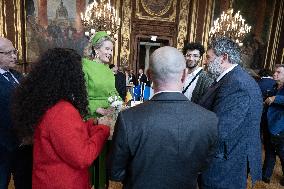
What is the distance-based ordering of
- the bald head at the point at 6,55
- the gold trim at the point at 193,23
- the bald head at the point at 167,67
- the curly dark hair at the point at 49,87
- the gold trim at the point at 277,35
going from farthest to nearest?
1. the gold trim at the point at 277,35
2. the gold trim at the point at 193,23
3. the bald head at the point at 6,55
4. the curly dark hair at the point at 49,87
5. the bald head at the point at 167,67

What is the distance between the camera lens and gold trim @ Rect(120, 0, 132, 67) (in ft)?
34.0

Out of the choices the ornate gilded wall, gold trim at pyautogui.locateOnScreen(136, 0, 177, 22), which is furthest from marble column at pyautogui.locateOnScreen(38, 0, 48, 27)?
gold trim at pyautogui.locateOnScreen(136, 0, 177, 22)

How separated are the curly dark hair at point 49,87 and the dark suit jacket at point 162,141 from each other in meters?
0.37

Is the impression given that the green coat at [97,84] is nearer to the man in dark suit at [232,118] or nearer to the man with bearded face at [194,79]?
the man in dark suit at [232,118]

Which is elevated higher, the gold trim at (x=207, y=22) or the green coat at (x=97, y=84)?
the gold trim at (x=207, y=22)

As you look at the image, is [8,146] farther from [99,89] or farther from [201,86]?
[201,86]

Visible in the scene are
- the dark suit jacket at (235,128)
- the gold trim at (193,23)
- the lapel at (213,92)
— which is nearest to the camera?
the dark suit jacket at (235,128)

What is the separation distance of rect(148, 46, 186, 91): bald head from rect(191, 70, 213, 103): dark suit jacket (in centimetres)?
166

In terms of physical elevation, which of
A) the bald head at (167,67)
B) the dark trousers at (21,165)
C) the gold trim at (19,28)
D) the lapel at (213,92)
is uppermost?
the gold trim at (19,28)

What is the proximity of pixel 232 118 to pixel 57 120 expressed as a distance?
1234mm

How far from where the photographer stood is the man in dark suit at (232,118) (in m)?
1.90

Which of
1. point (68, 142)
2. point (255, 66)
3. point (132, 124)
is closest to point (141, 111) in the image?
point (132, 124)

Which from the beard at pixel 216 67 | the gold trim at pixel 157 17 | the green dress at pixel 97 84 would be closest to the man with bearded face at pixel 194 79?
the beard at pixel 216 67

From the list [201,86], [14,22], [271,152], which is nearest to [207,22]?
[14,22]
